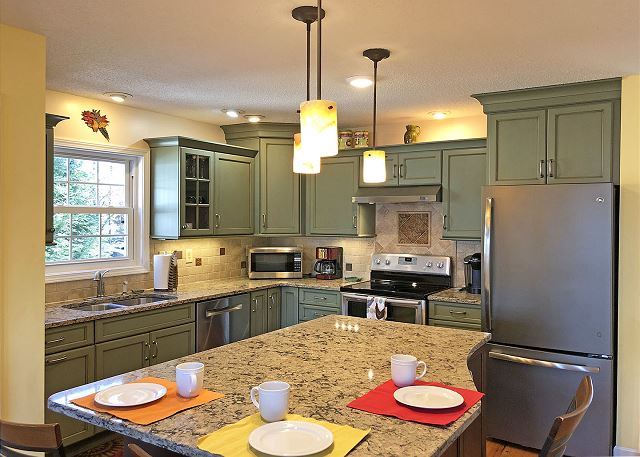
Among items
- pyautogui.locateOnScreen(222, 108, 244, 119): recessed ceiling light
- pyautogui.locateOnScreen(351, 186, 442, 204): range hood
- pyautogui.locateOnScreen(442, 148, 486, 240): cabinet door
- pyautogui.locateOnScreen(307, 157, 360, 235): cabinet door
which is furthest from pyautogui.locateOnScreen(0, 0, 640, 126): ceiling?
pyautogui.locateOnScreen(307, 157, 360, 235): cabinet door

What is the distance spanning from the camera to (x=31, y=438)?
4.62 ft

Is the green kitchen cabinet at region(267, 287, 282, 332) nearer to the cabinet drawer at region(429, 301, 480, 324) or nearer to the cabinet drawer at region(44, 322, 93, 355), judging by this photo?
the cabinet drawer at region(429, 301, 480, 324)

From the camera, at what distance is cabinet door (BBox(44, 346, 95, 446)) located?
10.1ft

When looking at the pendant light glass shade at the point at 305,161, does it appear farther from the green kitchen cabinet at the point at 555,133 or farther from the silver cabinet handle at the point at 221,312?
the silver cabinet handle at the point at 221,312

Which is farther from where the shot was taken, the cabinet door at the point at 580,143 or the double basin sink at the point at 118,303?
the double basin sink at the point at 118,303

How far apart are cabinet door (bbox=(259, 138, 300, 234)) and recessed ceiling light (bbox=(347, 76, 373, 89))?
1690mm

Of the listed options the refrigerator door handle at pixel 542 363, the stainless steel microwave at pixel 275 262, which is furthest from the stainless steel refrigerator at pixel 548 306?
the stainless steel microwave at pixel 275 262

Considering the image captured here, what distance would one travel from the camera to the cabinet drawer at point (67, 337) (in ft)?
10.1

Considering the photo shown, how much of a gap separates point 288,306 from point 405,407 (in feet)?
11.0

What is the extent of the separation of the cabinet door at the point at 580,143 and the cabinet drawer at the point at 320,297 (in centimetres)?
198

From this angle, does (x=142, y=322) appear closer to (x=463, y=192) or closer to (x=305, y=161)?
(x=305, y=161)

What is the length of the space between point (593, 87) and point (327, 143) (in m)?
2.43

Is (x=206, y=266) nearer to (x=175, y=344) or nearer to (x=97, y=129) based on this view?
(x=175, y=344)

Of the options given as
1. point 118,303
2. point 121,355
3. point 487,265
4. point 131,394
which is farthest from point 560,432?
point 118,303
